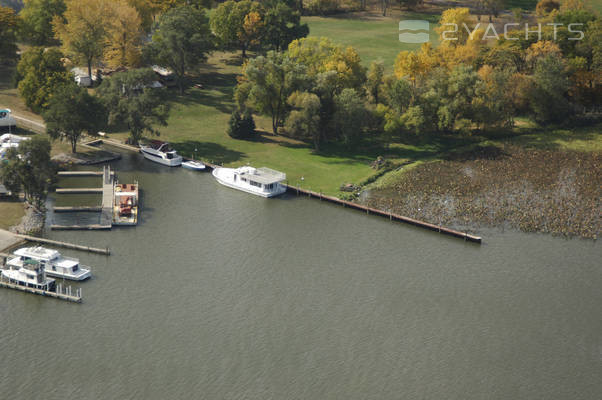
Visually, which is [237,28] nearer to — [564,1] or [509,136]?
[509,136]

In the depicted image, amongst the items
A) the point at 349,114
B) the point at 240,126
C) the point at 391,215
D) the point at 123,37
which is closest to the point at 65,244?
the point at 391,215

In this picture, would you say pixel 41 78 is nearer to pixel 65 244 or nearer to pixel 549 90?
pixel 65 244

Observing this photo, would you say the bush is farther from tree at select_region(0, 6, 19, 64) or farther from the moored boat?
tree at select_region(0, 6, 19, 64)

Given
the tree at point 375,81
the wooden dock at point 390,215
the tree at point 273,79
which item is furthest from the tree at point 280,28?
the wooden dock at point 390,215

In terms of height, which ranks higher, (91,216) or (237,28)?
(237,28)

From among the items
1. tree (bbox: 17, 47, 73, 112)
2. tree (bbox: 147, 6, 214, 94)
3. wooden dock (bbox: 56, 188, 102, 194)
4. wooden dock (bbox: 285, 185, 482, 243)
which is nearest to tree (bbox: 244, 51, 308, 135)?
tree (bbox: 147, 6, 214, 94)

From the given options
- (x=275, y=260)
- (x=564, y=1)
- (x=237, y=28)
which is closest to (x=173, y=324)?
(x=275, y=260)

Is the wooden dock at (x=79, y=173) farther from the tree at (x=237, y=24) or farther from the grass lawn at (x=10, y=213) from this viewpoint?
the tree at (x=237, y=24)
